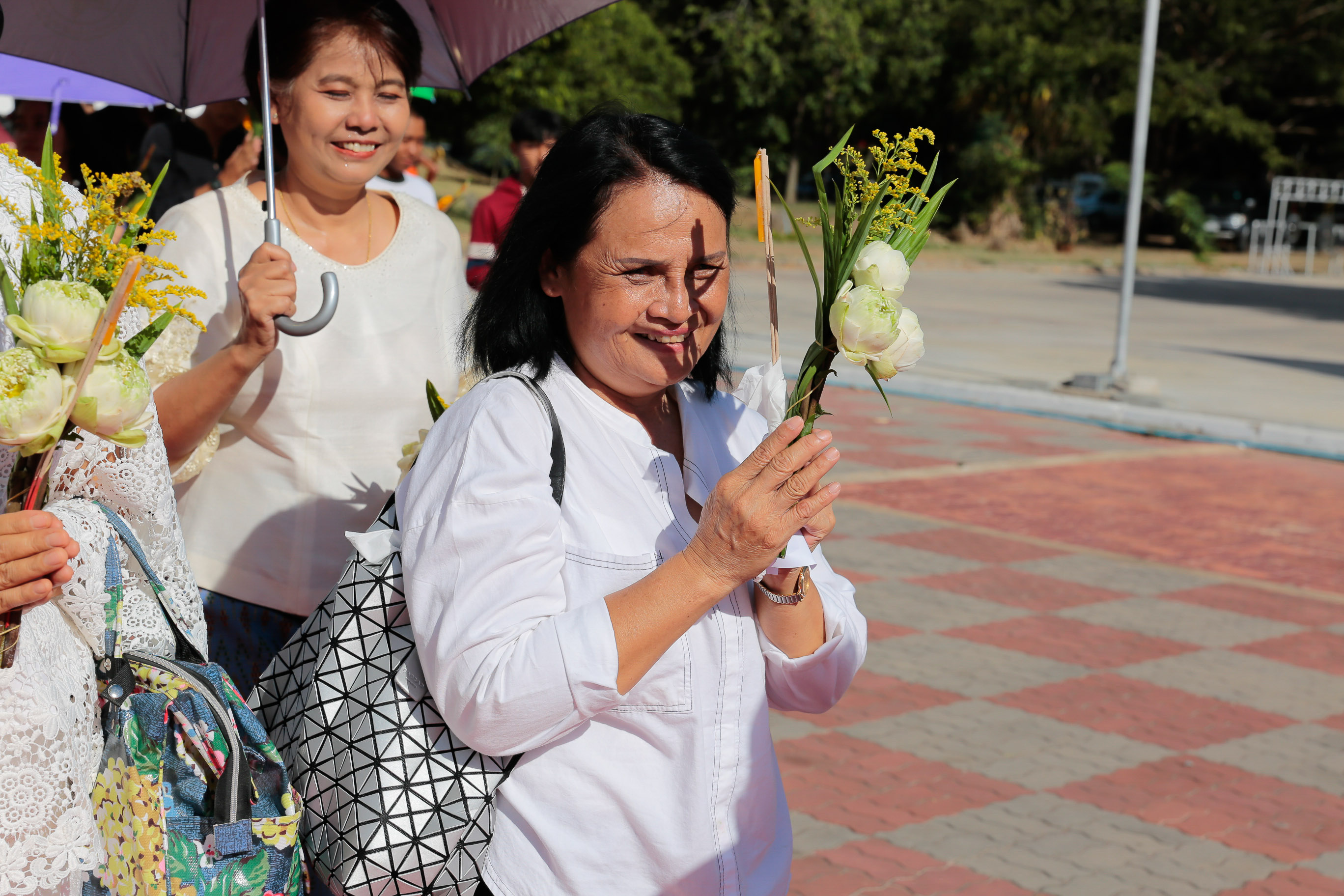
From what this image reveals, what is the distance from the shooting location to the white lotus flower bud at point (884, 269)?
5.28 ft

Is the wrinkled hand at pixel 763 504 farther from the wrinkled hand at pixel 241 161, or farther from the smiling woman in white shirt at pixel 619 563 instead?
the wrinkled hand at pixel 241 161

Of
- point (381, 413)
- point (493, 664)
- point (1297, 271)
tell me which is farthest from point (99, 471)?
point (1297, 271)

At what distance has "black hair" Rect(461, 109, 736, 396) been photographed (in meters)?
1.82

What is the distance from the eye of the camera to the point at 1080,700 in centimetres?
487

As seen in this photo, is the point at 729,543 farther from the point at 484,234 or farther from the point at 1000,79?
the point at 1000,79

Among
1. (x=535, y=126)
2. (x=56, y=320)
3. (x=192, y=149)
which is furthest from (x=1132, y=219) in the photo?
(x=56, y=320)

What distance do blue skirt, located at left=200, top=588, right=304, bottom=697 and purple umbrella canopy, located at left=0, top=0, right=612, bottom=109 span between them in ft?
3.51

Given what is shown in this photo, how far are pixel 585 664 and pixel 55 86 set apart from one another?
10.4 feet

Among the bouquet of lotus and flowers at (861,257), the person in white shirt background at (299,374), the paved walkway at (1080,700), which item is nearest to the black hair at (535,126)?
the paved walkway at (1080,700)

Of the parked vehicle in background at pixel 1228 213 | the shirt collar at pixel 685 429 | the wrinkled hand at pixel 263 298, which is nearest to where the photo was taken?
the shirt collar at pixel 685 429

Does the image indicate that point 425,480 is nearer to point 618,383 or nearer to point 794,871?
point 618,383

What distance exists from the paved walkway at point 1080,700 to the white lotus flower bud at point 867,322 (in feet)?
7.45

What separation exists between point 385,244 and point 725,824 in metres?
1.40

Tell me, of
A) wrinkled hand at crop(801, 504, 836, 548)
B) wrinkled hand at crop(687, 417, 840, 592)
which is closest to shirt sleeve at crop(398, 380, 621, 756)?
wrinkled hand at crop(687, 417, 840, 592)
